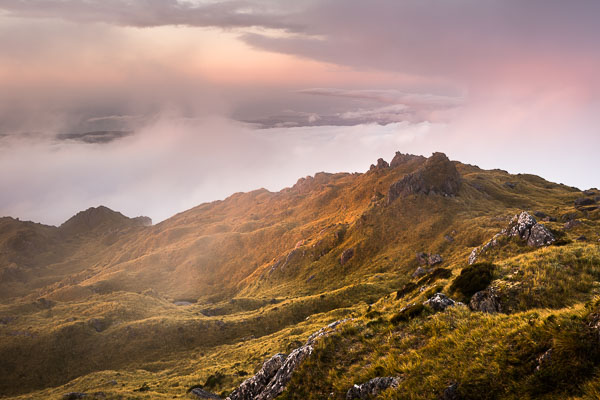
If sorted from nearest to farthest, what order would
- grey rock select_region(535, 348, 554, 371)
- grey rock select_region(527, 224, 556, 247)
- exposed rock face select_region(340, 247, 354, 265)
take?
grey rock select_region(535, 348, 554, 371)
grey rock select_region(527, 224, 556, 247)
exposed rock face select_region(340, 247, 354, 265)

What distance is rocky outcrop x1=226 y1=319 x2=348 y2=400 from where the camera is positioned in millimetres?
16641

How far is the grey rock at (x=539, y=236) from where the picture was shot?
3781 centimetres

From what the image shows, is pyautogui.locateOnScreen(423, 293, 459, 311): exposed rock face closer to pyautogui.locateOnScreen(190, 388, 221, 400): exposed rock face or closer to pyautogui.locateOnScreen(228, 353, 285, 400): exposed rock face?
pyautogui.locateOnScreen(228, 353, 285, 400): exposed rock face

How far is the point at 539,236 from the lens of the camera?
38.9 metres

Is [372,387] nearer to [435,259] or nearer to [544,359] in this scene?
[544,359]

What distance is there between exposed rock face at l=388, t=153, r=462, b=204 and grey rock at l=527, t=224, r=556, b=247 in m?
89.1

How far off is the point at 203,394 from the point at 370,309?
30.1 m

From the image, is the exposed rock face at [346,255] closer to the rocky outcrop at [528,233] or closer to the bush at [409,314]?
the rocky outcrop at [528,233]

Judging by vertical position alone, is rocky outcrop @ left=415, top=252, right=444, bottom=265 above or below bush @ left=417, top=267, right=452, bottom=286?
below

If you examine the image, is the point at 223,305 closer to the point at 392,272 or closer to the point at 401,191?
the point at 392,272

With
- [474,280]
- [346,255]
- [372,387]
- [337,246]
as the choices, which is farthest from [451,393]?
[337,246]

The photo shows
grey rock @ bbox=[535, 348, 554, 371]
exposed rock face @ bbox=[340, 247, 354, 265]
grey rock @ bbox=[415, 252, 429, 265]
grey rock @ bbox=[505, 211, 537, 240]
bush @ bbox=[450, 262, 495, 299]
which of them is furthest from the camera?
exposed rock face @ bbox=[340, 247, 354, 265]

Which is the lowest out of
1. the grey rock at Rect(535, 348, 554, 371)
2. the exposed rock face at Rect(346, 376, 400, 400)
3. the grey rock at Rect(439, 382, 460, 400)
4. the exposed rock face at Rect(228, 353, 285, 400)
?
the exposed rock face at Rect(228, 353, 285, 400)

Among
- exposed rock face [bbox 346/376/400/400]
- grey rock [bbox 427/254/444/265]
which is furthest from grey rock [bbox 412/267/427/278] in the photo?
exposed rock face [bbox 346/376/400/400]
